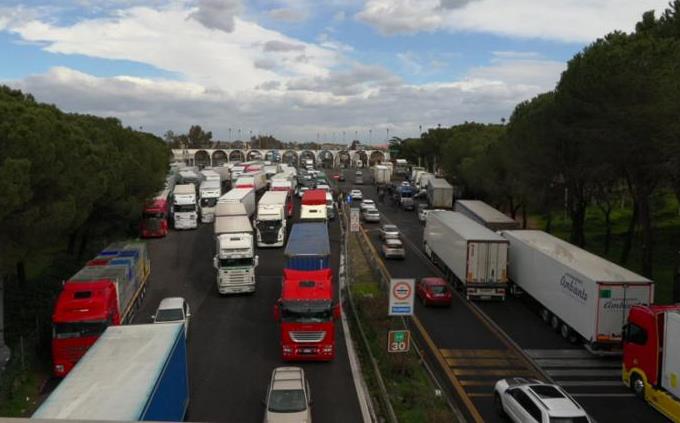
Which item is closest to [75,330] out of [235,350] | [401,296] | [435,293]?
[235,350]

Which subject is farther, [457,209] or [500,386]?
[457,209]

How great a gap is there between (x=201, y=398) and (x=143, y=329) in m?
3.95

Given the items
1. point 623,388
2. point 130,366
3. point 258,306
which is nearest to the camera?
point 130,366

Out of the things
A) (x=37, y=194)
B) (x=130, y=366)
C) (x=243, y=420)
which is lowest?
(x=243, y=420)

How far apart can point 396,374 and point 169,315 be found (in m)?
9.47

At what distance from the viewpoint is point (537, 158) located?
38.9 metres

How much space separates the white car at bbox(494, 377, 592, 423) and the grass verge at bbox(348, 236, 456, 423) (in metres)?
1.61

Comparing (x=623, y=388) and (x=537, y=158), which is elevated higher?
(x=537, y=158)

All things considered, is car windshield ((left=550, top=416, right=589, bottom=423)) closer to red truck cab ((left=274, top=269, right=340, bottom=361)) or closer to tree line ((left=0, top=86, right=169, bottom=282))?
red truck cab ((left=274, top=269, right=340, bottom=361))

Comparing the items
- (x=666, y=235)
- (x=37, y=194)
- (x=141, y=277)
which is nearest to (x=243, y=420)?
(x=37, y=194)

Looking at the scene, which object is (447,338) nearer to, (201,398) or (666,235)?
(201,398)

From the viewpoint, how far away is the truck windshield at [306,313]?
66.4 feet

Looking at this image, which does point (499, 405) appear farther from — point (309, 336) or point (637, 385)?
point (309, 336)

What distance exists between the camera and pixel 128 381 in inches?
462
